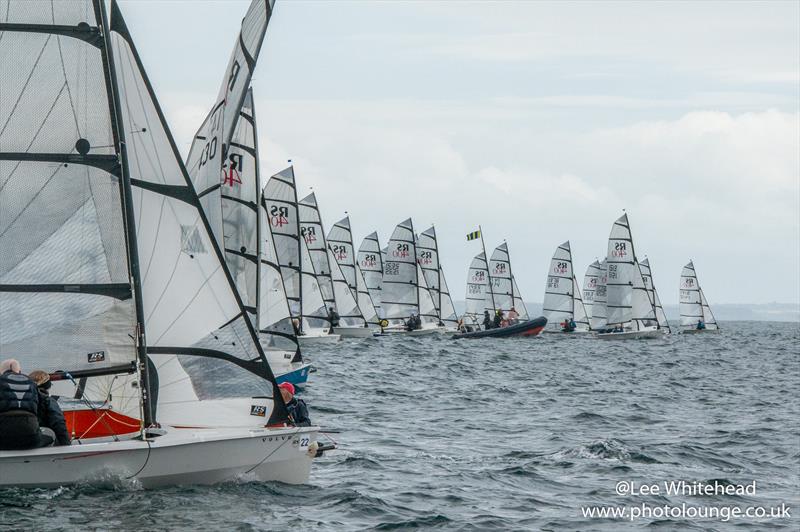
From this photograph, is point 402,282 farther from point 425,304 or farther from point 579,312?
point 579,312

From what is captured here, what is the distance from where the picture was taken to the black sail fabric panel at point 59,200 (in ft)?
46.0

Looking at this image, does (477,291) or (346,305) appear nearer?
(346,305)

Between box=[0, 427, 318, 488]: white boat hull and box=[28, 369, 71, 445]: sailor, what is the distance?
0.27 m

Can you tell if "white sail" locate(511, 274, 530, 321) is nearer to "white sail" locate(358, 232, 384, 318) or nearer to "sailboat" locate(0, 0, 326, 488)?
"white sail" locate(358, 232, 384, 318)

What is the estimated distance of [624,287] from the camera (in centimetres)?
7600

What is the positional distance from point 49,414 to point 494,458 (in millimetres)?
8378

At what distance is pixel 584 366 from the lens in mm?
46031

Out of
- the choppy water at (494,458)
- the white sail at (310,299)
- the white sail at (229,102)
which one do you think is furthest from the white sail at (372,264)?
the white sail at (229,102)

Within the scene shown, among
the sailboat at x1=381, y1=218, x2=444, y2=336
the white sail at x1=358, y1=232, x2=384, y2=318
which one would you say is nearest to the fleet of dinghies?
the sailboat at x1=381, y1=218, x2=444, y2=336

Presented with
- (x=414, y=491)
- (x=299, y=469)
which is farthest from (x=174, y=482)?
(x=414, y=491)

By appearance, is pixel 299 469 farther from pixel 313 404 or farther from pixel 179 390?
pixel 313 404

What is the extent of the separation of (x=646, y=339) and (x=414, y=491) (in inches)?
2536

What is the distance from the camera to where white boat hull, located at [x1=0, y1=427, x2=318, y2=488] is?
12.8m

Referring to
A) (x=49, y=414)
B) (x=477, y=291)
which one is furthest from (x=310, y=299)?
(x=49, y=414)
